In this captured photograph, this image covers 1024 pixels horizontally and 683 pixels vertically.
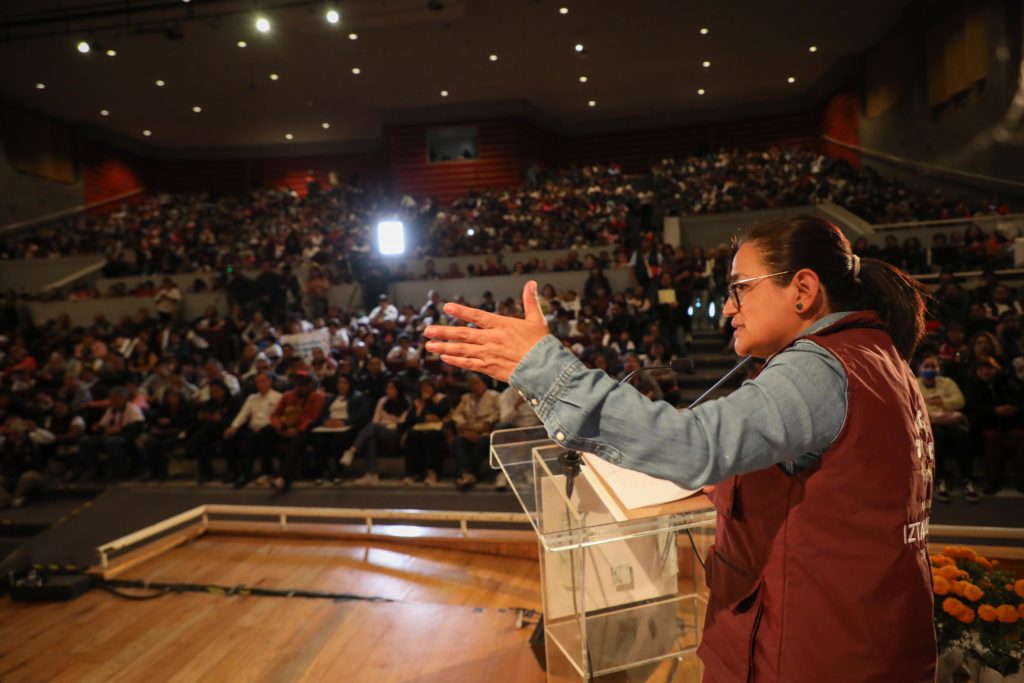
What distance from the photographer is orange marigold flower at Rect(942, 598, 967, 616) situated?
1.77m

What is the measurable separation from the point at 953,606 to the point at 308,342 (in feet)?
23.5

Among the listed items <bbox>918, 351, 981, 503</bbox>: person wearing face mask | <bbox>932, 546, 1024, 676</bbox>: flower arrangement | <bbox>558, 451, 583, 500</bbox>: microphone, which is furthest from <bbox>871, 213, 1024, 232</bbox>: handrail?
<bbox>558, 451, 583, 500</bbox>: microphone

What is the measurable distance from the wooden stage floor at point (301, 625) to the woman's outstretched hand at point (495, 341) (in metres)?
2.04

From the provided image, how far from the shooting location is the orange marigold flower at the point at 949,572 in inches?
73.7

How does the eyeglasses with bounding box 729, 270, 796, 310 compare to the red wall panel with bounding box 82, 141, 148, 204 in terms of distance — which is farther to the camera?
the red wall panel with bounding box 82, 141, 148, 204

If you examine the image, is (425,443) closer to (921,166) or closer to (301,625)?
(301,625)

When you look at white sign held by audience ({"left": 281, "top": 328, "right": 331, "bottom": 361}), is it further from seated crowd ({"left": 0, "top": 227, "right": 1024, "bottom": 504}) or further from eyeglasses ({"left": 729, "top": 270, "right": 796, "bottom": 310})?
eyeglasses ({"left": 729, "top": 270, "right": 796, "bottom": 310})

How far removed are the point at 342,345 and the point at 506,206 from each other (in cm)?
642

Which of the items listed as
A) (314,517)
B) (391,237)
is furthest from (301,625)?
(391,237)

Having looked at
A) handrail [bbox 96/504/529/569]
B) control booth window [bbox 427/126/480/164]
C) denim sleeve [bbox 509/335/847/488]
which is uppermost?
control booth window [bbox 427/126/480/164]

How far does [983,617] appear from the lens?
1.76 metres

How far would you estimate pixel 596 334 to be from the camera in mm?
6410

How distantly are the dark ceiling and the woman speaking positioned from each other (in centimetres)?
1037

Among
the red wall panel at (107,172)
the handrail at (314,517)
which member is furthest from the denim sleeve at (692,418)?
the red wall panel at (107,172)
